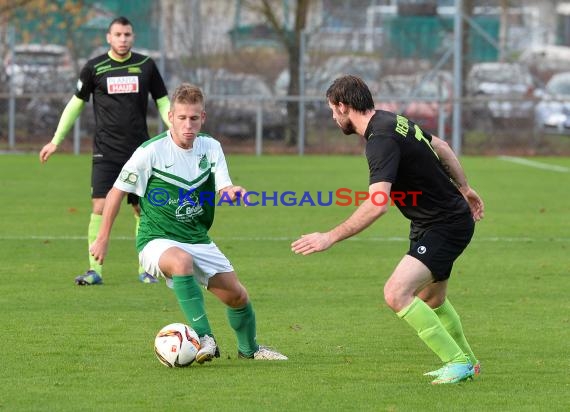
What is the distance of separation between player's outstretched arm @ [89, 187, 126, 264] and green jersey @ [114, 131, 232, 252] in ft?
0.20

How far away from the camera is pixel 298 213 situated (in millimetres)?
16641

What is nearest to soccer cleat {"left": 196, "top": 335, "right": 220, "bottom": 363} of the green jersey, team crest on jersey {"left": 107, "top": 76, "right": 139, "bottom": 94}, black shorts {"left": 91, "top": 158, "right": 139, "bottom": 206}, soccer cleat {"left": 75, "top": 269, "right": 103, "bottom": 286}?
the green jersey

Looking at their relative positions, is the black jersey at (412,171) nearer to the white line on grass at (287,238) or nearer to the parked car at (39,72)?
the white line on grass at (287,238)

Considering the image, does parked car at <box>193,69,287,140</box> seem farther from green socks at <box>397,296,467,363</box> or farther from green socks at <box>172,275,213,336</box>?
green socks at <box>397,296,467,363</box>

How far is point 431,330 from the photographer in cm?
647

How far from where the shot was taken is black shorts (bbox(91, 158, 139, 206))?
1068 cm

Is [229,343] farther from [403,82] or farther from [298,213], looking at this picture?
[403,82]

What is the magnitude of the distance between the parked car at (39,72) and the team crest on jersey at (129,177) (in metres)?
21.9

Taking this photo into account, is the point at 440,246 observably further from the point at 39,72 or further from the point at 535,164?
the point at 39,72

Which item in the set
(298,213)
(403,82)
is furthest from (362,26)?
(298,213)

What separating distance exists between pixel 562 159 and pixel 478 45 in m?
4.12

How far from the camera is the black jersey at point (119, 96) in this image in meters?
10.8

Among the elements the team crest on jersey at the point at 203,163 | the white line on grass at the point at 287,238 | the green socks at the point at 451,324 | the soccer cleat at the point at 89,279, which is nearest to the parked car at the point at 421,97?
the white line on grass at the point at 287,238

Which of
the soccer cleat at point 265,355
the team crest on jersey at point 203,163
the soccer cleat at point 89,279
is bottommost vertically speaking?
the soccer cleat at point 89,279
